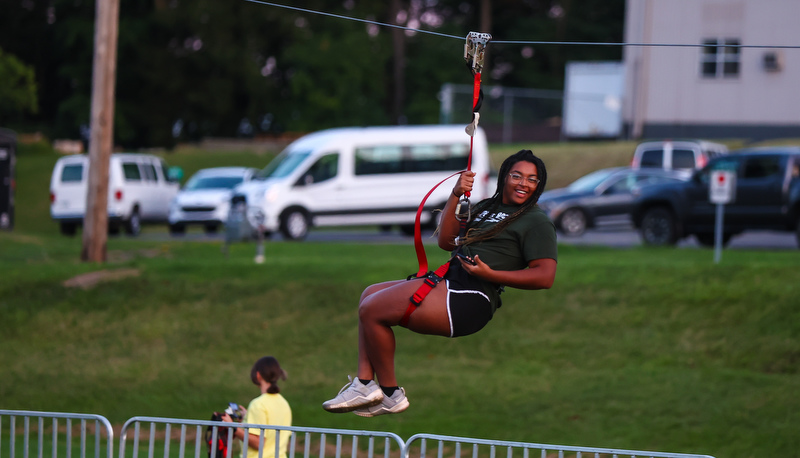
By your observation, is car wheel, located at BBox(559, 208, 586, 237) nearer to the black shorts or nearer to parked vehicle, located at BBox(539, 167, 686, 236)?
parked vehicle, located at BBox(539, 167, 686, 236)

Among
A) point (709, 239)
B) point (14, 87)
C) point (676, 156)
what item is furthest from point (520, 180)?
point (14, 87)

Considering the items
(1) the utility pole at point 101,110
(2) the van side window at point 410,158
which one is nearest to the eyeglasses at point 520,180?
(1) the utility pole at point 101,110

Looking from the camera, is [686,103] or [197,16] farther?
[197,16]

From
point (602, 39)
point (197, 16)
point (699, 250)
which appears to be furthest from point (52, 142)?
point (699, 250)

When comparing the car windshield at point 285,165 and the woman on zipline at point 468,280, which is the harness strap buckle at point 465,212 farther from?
the car windshield at point 285,165

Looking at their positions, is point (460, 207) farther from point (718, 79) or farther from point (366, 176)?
point (718, 79)

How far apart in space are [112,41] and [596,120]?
25.7m

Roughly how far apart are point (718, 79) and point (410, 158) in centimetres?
1748

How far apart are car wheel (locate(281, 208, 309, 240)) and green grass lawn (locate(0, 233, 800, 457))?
4900 mm

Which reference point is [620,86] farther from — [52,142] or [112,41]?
[52,142]

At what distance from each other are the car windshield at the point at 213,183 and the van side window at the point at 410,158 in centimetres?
517

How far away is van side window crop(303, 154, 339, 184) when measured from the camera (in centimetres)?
2161

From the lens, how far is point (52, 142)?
2163 inches

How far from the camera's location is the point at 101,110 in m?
16.1
